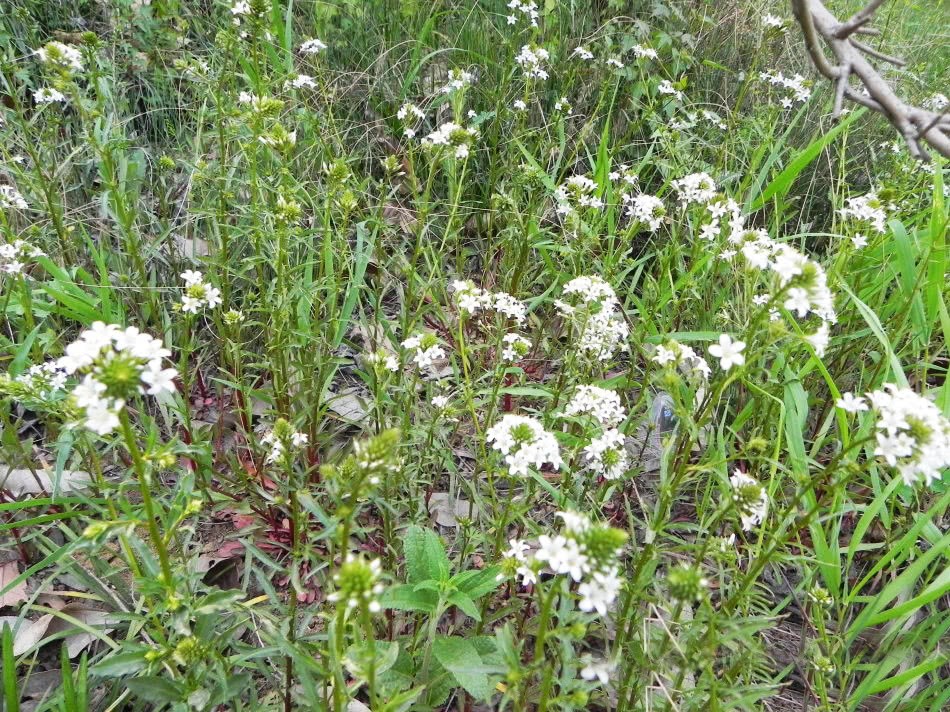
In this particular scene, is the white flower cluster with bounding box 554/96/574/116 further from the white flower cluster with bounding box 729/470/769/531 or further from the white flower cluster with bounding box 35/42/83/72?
the white flower cluster with bounding box 729/470/769/531

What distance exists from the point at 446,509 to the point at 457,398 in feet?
1.68

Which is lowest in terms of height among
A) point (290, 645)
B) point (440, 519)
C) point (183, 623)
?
point (440, 519)

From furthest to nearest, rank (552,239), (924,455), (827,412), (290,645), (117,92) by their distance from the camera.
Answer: (117,92)
(552,239)
(827,412)
(290,645)
(924,455)

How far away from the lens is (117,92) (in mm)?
4066

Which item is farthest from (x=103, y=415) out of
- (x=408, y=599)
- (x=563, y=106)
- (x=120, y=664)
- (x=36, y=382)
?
(x=563, y=106)

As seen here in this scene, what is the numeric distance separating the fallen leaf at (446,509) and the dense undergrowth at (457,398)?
2cm

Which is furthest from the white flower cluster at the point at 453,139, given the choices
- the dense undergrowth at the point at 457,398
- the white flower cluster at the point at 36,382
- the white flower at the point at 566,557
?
the white flower at the point at 566,557

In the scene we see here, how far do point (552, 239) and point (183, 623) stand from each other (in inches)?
111

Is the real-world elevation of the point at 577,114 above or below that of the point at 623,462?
above

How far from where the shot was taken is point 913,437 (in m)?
1.53

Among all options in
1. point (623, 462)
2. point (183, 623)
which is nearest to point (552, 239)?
point (623, 462)

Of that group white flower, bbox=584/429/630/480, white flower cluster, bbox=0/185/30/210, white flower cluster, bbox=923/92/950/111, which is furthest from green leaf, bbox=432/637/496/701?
white flower cluster, bbox=923/92/950/111

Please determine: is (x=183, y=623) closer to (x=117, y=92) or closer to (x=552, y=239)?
(x=552, y=239)

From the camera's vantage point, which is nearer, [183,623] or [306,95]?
[183,623]
